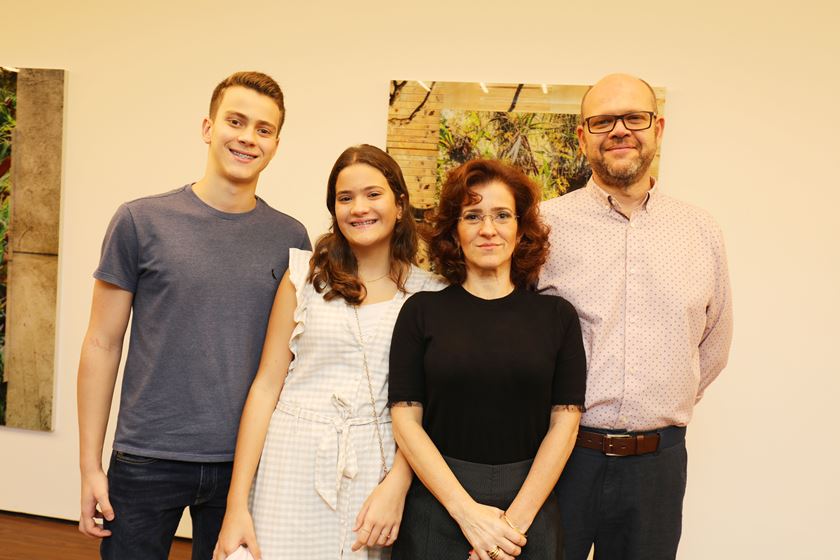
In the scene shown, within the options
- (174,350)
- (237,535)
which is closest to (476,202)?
(174,350)

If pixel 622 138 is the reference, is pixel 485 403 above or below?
below

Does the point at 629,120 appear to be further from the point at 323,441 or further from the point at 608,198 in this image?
the point at 323,441

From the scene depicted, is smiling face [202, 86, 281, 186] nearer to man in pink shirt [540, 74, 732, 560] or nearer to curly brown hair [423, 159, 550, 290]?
curly brown hair [423, 159, 550, 290]

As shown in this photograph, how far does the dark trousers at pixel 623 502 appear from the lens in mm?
1791

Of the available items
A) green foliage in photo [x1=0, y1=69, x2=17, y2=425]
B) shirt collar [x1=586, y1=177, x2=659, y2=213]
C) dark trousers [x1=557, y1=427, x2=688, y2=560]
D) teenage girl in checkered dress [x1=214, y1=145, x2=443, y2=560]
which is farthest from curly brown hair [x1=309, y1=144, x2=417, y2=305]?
green foliage in photo [x1=0, y1=69, x2=17, y2=425]

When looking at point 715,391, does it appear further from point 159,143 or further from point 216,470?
point 159,143

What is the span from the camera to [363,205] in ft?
5.60

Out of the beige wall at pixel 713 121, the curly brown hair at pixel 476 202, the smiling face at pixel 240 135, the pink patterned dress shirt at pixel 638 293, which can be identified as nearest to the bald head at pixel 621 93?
the pink patterned dress shirt at pixel 638 293

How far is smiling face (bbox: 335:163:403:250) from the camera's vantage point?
171 cm

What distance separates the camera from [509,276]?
176cm

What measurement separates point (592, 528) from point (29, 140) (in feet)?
10.4

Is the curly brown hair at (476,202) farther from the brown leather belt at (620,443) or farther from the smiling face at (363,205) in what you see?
the brown leather belt at (620,443)

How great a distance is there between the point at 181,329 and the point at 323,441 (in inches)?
18.8

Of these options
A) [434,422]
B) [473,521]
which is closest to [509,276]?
[434,422]
